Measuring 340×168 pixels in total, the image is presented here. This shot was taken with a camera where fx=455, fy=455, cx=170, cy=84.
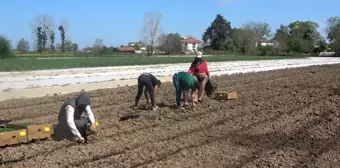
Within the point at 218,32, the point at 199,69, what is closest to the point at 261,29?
the point at 218,32

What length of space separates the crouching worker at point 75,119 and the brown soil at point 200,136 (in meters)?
0.20

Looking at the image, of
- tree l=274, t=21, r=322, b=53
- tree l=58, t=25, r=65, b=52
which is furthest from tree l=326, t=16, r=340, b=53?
tree l=58, t=25, r=65, b=52

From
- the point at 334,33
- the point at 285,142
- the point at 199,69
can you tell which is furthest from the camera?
the point at 334,33

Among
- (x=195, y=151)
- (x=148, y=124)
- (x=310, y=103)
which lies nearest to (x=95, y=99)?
(x=148, y=124)

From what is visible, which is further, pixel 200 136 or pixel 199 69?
pixel 199 69

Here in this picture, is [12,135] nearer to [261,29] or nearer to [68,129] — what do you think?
[68,129]

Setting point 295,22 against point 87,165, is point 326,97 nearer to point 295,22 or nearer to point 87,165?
point 87,165

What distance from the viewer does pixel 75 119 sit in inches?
292

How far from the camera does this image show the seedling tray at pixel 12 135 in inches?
274

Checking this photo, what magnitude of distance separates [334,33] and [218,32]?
1032 inches

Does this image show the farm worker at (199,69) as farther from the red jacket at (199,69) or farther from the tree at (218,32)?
the tree at (218,32)

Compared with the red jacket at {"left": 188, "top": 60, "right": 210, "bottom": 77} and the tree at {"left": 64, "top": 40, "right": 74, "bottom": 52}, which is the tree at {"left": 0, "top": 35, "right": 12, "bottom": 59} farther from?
the red jacket at {"left": 188, "top": 60, "right": 210, "bottom": 77}

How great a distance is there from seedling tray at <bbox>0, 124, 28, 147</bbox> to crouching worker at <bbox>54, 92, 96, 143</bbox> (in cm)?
59

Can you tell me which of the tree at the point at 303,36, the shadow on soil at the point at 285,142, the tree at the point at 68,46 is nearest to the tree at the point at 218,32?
the tree at the point at 303,36
